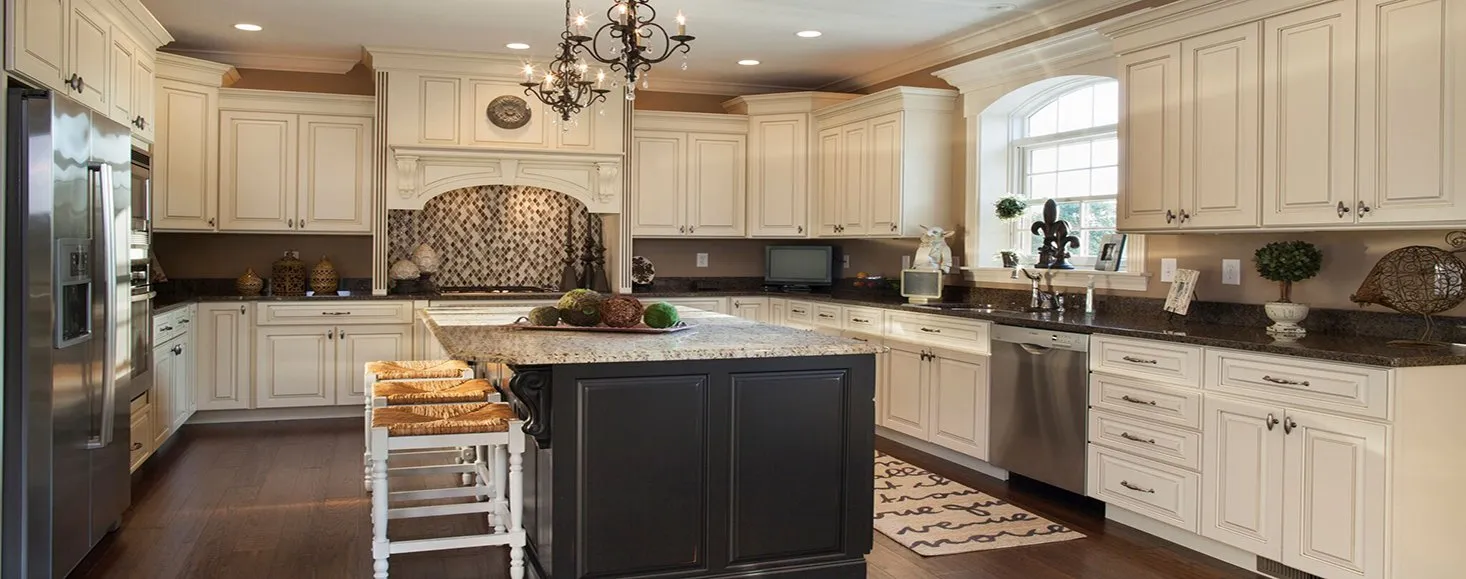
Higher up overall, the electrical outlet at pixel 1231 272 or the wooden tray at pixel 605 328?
the electrical outlet at pixel 1231 272

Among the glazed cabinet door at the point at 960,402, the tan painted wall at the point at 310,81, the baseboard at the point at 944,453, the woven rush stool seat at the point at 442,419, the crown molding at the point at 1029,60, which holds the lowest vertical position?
the baseboard at the point at 944,453

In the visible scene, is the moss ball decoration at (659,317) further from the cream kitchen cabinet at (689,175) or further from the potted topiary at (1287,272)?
the cream kitchen cabinet at (689,175)

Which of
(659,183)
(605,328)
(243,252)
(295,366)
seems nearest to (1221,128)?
(605,328)

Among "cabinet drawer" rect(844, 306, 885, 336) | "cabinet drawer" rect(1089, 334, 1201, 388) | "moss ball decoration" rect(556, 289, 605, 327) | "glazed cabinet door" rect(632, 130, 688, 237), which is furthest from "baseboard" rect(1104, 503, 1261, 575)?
"glazed cabinet door" rect(632, 130, 688, 237)

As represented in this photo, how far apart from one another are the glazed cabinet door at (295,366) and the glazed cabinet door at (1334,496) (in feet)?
16.8

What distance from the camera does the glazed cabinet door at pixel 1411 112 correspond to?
3109mm

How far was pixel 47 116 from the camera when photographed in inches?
115

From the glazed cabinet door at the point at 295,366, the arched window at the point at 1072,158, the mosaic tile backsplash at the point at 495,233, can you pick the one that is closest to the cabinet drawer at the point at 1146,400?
the arched window at the point at 1072,158

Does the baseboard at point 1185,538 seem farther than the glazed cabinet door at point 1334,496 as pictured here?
Yes

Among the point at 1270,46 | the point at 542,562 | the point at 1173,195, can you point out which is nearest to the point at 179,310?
the point at 542,562

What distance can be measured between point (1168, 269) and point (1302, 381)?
4.34 feet

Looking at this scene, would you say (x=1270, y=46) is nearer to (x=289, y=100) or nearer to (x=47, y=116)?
(x=47, y=116)

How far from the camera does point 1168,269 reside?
4.50 meters

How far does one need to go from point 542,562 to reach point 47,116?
189 centimetres
